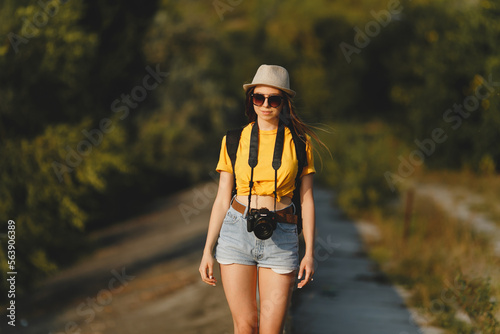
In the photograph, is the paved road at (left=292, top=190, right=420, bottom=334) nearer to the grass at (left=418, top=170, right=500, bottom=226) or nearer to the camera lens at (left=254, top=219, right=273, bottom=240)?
the camera lens at (left=254, top=219, right=273, bottom=240)

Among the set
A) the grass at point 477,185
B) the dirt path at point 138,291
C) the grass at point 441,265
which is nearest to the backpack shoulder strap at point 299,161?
the grass at point 441,265

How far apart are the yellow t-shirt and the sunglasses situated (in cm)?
14

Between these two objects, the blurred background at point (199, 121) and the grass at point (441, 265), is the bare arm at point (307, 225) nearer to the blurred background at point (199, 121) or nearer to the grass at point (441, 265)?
the blurred background at point (199, 121)

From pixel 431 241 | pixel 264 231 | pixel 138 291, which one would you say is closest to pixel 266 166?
pixel 264 231

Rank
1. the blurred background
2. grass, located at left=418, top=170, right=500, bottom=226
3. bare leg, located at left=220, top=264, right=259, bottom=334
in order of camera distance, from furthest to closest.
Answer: grass, located at left=418, top=170, right=500, bottom=226
the blurred background
bare leg, located at left=220, top=264, right=259, bottom=334

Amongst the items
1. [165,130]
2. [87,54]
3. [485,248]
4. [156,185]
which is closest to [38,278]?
[87,54]

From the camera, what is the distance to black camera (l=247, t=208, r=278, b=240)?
2873 mm

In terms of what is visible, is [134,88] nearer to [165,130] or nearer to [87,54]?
[87,54]

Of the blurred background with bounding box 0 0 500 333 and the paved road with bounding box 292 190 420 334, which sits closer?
the paved road with bounding box 292 190 420 334

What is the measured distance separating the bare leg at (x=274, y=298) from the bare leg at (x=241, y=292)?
0.07 metres

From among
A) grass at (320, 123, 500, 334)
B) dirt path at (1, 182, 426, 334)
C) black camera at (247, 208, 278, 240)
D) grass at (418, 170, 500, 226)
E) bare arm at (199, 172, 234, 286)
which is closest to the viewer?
black camera at (247, 208, 278, 240)

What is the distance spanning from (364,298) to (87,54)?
5833mm

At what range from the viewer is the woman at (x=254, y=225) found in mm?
2959

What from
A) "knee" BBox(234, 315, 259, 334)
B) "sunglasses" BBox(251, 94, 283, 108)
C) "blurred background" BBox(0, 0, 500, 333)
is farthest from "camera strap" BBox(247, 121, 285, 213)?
"knee" BBox(234, 315, 259, 334)
